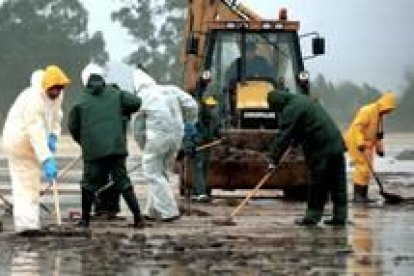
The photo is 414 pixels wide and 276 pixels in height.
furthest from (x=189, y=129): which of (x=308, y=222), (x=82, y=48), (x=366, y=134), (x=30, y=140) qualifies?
(x=82, y=48)

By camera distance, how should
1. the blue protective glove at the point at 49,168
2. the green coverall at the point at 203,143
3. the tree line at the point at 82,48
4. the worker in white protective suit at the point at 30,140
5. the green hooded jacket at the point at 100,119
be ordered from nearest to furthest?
the blue protective glove at the point at 49,168, the worker in white protective suit at the point at 30,140, the green hooded jacket at the point at 100,119, the green coverall at the point at 203,143, the tree line at the point at 82,48

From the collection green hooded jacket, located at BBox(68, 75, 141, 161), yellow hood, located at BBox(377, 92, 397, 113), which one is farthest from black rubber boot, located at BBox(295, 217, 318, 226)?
yellow hood, located at BBox(377, 92, 397, 113)

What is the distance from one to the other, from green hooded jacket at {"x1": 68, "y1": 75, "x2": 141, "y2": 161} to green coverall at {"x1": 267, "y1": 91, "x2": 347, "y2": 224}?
1.60 meters

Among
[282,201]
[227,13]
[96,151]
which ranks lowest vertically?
[282,201]

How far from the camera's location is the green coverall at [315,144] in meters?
13.7

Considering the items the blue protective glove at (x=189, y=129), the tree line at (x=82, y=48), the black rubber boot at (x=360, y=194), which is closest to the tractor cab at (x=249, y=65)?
the black rubber boot at (x=360, y=194)

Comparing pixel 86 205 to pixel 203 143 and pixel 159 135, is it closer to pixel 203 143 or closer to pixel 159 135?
pixel 159 135

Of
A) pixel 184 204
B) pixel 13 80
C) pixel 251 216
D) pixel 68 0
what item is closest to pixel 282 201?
pixel 184 204

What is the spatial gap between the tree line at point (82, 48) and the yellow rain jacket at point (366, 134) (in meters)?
49.1

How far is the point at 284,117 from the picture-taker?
13664 millimetres

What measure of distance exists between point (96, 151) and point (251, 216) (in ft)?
8.35

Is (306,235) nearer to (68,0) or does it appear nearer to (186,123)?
(186,123)

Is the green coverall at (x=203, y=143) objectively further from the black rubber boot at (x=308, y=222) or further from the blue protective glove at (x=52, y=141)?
the blue protective glove at (x=52, y=141)

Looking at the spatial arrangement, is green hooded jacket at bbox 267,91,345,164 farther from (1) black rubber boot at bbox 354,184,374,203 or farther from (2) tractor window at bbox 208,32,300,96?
(2) tractor window at bbox 208,32,300,96
